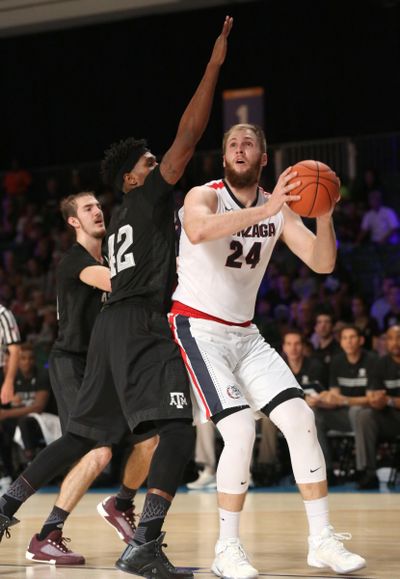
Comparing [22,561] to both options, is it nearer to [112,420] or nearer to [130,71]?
[112,420]

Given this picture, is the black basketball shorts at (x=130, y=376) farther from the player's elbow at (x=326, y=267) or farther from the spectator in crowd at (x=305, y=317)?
the spectator in crowd at (x=305, y=317)

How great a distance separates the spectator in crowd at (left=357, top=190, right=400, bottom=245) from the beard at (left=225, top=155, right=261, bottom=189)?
10.9 meters

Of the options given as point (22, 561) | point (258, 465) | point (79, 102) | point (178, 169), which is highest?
point (79, 102)

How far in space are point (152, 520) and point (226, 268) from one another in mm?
1178

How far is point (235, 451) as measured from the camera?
466 centimetres

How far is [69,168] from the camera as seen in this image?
66.1 ft

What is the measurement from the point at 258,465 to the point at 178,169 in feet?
21.4

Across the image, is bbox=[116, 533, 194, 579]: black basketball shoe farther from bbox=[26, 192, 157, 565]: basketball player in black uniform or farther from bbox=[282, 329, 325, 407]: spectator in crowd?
bbox=[282, 329, 325, 407]: spectator in crowd

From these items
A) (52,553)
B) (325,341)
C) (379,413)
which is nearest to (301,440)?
(52,553)

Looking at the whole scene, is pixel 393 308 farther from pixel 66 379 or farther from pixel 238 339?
pixel 238 339

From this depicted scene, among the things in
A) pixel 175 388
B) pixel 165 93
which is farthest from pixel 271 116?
pixel 175 388

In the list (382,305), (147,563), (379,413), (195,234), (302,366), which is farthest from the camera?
(382,305)

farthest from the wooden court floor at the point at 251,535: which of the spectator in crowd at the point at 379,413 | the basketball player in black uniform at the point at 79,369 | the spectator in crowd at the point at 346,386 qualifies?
the spectator in crowd at the point at 346,386

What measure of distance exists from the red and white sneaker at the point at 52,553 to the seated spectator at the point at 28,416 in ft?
19.2
